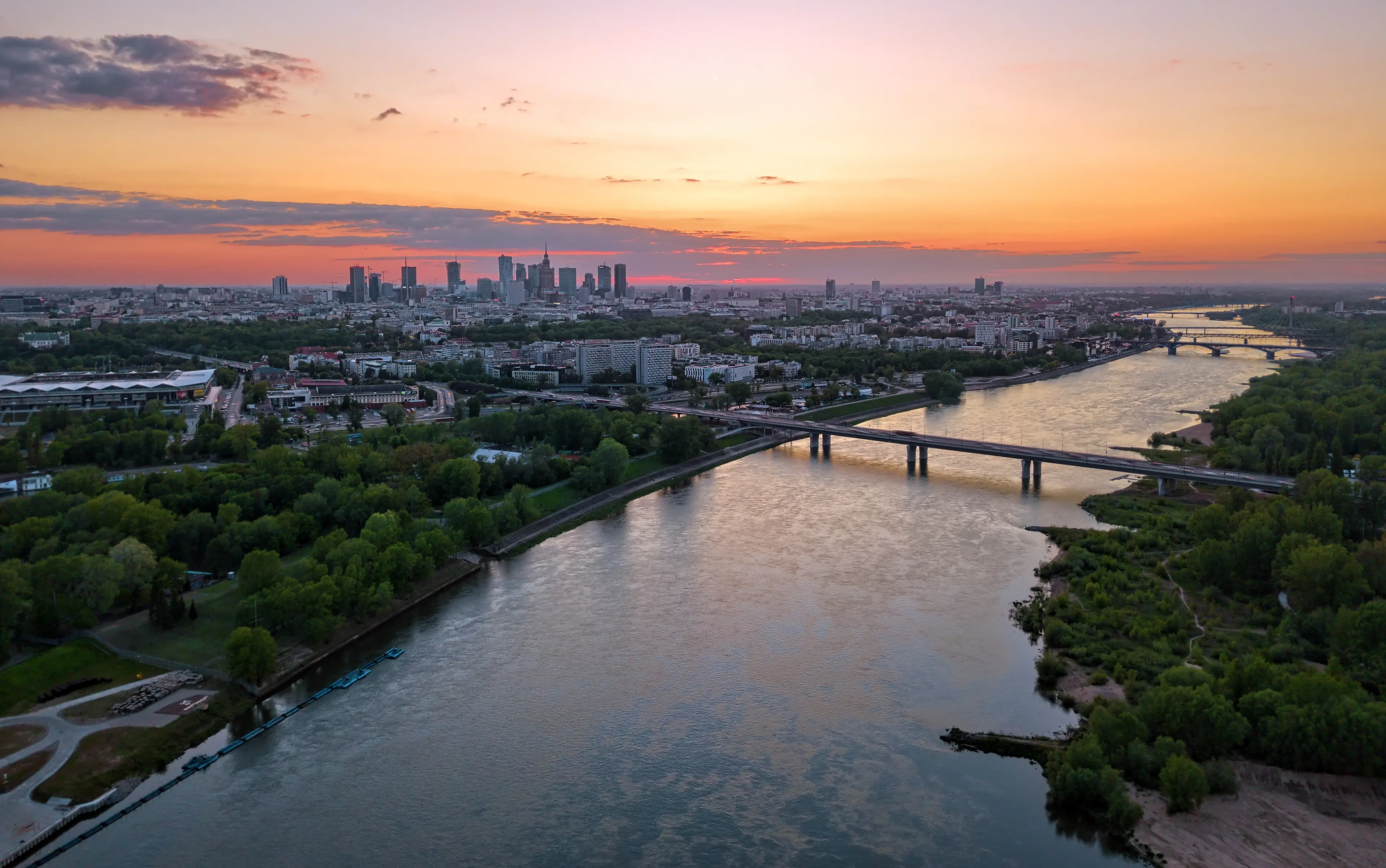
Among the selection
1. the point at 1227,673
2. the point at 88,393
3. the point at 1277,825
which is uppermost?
the point at 88,393

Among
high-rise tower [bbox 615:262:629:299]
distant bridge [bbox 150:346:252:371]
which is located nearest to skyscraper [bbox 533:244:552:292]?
high-rise tower [bbox 615:262:629:299]

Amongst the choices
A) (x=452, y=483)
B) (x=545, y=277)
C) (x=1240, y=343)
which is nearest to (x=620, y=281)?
(x=545, y=277)

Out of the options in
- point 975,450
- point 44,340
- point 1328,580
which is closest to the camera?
point 1328,580

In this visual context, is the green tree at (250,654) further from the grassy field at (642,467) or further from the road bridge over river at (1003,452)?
the road bridge over river at (1003,452)

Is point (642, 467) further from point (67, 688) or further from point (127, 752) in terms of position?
point (127, 752)

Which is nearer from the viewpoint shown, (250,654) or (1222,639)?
(250,654)

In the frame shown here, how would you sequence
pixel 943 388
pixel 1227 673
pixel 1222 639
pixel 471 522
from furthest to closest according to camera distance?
pixel 943 388, pixel 471 522, pixel 1222 639, pixel 1227 673

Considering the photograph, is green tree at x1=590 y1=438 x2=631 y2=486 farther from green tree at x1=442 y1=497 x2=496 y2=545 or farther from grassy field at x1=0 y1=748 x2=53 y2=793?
grassy field at x1=0 y1=748 x2=53 y2=793
